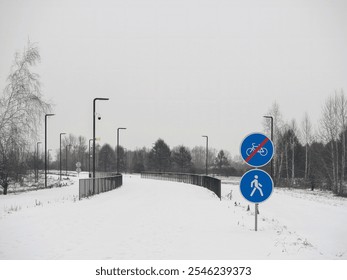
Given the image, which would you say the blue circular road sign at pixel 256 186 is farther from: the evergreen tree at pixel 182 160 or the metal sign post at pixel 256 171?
the evergreen tree at pixel 182 160

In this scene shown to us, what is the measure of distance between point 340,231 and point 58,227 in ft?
29.1

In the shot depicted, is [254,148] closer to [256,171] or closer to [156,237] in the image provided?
A: [256,171]

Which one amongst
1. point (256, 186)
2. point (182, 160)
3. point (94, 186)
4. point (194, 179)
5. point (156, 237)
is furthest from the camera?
point (182, 160)

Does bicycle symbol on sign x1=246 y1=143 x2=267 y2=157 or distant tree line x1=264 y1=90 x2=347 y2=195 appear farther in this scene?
distant tree line x1=264 y1=90 x2=347 y2=195

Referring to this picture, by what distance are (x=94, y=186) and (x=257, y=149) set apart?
15389 mm

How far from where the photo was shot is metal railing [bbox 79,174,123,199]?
20.3 m

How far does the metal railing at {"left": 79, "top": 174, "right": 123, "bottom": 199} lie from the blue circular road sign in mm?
13278

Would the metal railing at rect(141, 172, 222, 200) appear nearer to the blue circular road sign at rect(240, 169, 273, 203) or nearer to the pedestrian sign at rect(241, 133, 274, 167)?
the pedestrian sign at rect(241, 133, 274, 167)

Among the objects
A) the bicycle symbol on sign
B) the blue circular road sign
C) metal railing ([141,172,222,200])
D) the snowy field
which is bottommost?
metal railing ([141,172,222,200])

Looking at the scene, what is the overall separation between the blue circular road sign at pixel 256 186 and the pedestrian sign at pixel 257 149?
1.05 feet

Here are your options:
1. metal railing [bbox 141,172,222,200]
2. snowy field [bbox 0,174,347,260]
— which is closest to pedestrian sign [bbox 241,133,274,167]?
snowy field [bbox 0,174,347,260]

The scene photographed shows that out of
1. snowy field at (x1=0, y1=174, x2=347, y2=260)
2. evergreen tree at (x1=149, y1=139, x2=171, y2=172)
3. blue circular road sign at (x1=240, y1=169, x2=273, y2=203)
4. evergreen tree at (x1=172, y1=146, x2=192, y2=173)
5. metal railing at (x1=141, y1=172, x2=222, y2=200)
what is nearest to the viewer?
snowy field at (x1=0, y1=174, x2=347, y2=260)

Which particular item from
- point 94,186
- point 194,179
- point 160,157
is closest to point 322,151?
point 194,179

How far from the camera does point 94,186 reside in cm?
2236
